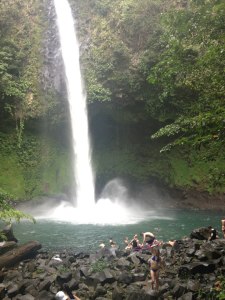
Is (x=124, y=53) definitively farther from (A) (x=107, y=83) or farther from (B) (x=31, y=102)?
(B) (x=31, y=102)

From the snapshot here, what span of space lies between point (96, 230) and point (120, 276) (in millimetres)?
8273

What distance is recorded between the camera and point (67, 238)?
15852 millimetres

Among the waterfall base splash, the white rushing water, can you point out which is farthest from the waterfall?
the waterfall base splash

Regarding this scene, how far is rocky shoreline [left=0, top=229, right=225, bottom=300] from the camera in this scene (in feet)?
25.6

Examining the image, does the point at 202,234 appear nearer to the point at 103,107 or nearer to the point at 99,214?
the point at 99,214

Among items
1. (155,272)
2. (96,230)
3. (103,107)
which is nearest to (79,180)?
(103,107)

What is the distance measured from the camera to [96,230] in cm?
1734

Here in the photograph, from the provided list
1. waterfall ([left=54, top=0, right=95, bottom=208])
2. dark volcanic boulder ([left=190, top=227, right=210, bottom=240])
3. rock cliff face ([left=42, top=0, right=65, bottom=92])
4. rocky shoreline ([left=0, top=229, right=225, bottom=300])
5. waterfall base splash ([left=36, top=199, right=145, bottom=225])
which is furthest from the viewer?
rock cliff face ([left=42, top=0, right=65, bottom=92])

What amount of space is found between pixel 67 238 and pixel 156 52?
15.2 m

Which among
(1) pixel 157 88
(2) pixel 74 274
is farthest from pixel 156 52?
(2) pixel 74 274

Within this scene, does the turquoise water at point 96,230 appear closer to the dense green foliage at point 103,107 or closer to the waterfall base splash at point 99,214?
the waterfall base splash at point 99,214

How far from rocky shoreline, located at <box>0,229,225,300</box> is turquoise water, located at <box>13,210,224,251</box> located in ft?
8.95

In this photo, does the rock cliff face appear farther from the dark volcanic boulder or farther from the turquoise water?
the dark volcanic boulder

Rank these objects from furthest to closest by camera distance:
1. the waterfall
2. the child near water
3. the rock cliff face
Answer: the rock cliff face, the waterfall, the child near water
